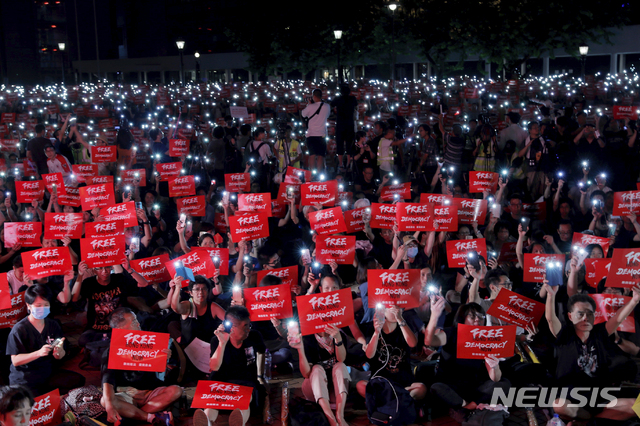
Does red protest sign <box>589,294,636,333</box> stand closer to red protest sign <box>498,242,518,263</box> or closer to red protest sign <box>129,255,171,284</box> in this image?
red protest sign <box>498,242,518,263</box>

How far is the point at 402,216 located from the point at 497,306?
2.39 metres

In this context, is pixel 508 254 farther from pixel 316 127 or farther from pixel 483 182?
pixel 316 127

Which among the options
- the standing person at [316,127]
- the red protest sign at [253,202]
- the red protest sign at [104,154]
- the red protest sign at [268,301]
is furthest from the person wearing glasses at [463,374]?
the red protest sign at [104,154]

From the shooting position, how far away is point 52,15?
3396 inches

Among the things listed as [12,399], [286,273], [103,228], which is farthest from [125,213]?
[12,399]

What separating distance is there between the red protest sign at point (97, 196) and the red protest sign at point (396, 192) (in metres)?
4.42

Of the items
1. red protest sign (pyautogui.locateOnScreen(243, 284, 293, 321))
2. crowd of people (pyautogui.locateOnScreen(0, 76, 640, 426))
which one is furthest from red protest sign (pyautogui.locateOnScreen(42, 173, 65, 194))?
red protest sign (pyautogui.locateOnScreen(243, 284, 293, 321))

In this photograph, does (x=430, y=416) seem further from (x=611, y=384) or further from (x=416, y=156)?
(x=416, y=156)

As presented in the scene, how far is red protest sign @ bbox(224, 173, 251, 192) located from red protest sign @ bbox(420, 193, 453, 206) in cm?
348

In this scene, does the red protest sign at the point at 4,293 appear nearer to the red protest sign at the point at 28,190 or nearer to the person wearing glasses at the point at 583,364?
the red protest sign at the point at 28,190

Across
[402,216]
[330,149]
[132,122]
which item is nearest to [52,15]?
[132,122]

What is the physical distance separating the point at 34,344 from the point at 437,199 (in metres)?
5.78

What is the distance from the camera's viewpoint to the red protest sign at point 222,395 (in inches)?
251

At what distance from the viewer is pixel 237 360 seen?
6.78m
